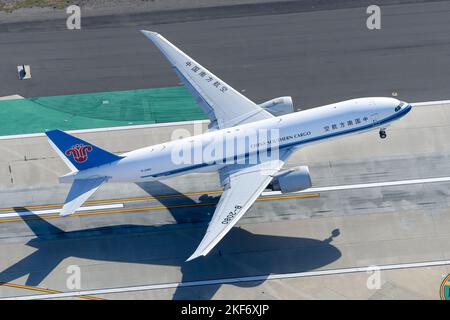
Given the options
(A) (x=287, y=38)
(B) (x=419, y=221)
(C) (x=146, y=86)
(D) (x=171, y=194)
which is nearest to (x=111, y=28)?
(C) (x=146, y=86)

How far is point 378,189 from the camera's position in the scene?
177 ft

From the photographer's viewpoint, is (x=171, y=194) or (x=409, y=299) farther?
(x=171, y=194)

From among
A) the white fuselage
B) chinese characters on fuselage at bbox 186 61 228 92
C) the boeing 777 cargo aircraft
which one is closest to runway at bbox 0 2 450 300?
the boeing 777 cargo aircraft

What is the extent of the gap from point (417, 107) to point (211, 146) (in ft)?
67.7

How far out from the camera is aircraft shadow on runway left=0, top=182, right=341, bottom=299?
4903 cm

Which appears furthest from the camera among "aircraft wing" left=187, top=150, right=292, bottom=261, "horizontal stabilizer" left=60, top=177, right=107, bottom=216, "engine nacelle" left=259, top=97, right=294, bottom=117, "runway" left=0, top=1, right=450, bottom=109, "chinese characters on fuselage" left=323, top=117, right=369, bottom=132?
"runway" left=0, top=1, right=450, bottom=109

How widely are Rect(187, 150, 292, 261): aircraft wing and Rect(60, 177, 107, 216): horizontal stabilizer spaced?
889 centimetres

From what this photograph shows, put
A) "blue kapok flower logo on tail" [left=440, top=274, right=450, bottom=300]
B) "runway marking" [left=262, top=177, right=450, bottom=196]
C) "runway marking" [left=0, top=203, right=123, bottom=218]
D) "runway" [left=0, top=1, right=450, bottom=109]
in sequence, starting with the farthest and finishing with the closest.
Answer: "runway" [left=0, top=1, right=450, bottom=109]
"runway marking" [left=262, top=177, right=450, bottom=196]
"runway marking" [left=0, top=203, right=123, bottom=218]
"blue kapok flower logo on tail" [left=440, top=274, right=450, bottom=300]

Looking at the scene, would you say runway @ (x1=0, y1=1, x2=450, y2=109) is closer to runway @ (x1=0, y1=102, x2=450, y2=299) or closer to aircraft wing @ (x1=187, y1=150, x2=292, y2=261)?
runway @ (x1=0, y1=102, x2=450, y2=299)

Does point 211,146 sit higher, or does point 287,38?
point 287,38

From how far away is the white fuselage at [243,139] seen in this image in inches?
1954

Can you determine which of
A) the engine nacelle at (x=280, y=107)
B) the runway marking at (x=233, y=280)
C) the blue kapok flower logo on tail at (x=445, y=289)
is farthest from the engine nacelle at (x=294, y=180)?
the blue kapok flower logo on tail at (x=445, y=289)
